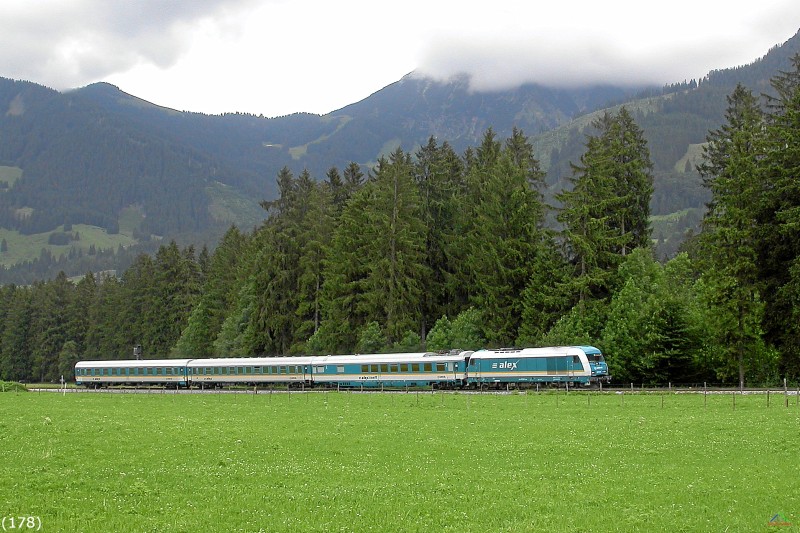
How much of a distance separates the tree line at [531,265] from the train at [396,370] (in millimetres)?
4197

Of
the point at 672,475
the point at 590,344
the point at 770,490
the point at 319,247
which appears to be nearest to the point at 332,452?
the point at 672,475

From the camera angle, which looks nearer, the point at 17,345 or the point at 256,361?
the point at 256,361

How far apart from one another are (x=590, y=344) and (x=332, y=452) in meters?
37.4

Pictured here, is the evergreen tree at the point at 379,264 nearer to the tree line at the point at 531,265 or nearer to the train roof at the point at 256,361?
the tree line at the point at 531,265

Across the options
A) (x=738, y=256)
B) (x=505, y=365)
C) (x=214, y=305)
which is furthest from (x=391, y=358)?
(x=214, y=305)

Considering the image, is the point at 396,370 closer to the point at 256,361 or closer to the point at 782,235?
the point at 256,361

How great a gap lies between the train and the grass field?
16.9 m

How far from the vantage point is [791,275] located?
51.2 m

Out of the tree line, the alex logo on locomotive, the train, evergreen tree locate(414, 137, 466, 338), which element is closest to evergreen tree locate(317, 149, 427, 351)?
the tree line

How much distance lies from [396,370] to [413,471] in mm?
42398

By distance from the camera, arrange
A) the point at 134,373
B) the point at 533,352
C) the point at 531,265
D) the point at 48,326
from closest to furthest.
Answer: the point at 533,352 → the point at 531,265 → the point at 134,373 → the point at 48,326

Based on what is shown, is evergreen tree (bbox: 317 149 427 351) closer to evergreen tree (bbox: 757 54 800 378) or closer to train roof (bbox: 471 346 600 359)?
train roof (bbox: 471 346 600 359)

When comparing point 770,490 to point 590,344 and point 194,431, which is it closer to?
point 194,431

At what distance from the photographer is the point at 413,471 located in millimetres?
22703
